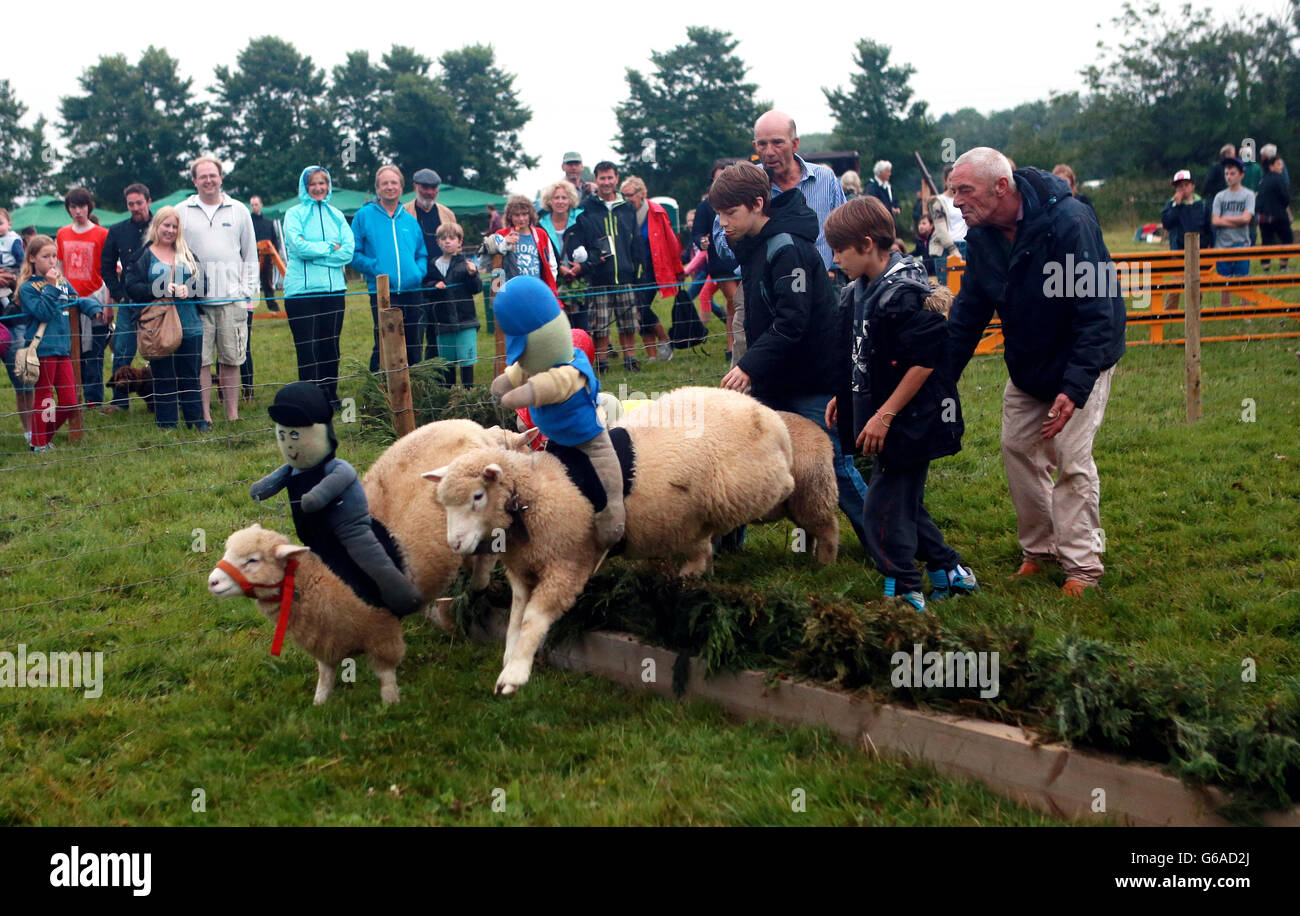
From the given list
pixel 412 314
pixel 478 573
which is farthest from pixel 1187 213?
pixel 478 573

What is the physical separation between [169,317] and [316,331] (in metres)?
1.38

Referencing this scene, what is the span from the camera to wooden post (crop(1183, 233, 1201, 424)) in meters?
9.25

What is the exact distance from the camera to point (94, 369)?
459 inches

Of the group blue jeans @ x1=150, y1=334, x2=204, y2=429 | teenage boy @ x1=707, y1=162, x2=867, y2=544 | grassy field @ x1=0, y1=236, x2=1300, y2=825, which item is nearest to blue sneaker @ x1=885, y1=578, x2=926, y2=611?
grassy field @ x1=0, y1=236, x2=1300, y2=825

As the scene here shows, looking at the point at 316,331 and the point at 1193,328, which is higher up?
the point at 316,331

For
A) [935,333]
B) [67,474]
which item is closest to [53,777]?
[935,333]

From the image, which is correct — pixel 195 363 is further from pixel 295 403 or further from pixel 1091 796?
pixel 1091 796

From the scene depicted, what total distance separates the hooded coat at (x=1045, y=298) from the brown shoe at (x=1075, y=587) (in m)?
0.94

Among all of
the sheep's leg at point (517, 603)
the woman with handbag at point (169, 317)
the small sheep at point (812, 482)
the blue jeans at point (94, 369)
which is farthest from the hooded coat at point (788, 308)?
the blue jeans at point (94, 369)

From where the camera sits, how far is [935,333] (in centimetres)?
520

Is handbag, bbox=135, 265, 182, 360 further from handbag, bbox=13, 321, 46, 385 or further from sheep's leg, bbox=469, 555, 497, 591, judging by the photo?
sheep's leg, bbox=469, 555, 497, 591

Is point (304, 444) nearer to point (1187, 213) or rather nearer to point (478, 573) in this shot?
point (478, 573)

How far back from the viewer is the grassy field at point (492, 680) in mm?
3932

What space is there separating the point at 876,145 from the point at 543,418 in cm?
5220
